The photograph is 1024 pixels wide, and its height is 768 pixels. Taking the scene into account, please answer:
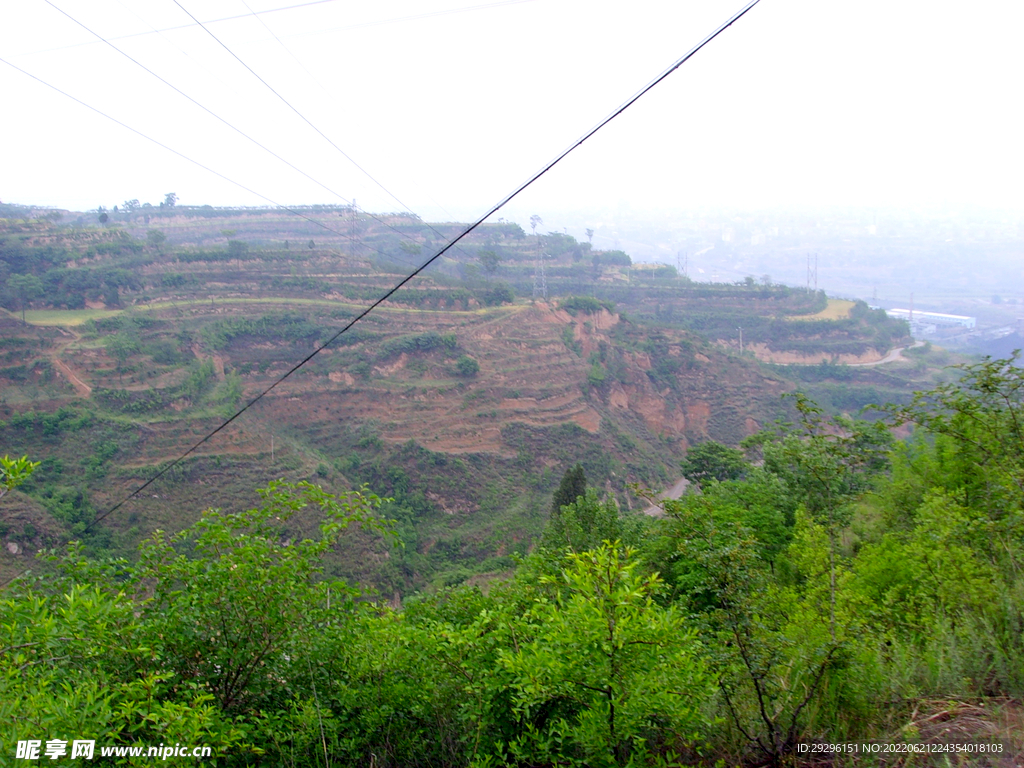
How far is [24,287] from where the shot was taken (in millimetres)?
41750

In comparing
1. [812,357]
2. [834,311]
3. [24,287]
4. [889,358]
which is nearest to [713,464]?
[812,357]

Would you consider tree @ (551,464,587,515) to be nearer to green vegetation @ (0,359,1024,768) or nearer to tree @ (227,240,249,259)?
green vegetation @ (0,359,1024,768)

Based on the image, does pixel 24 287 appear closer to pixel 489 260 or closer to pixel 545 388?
pixel 545 388

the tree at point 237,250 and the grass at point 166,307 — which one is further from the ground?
the tree at point 237,250

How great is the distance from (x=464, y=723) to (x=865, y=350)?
76928 mm

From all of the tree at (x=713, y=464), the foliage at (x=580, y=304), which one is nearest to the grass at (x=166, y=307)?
the foliage at (x=580, y=304)

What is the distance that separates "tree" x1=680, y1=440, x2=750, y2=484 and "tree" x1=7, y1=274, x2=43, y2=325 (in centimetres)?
4423

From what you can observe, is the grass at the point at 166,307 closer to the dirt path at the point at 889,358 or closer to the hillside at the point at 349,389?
the hillside at the point at 349,389

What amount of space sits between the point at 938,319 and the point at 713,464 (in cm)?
8408

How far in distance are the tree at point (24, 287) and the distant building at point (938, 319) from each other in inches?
3990

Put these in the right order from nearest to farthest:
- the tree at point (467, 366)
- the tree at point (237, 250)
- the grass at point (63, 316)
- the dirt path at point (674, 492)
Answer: the grass at point (63, 316) < the dirt path at point (674, 492) < the tree at point (467, 366) < the tree at point (237, 250)

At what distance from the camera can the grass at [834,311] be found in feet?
250

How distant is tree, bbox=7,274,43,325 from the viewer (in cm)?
4144

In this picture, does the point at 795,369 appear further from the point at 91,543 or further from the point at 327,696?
the point at 327,696
